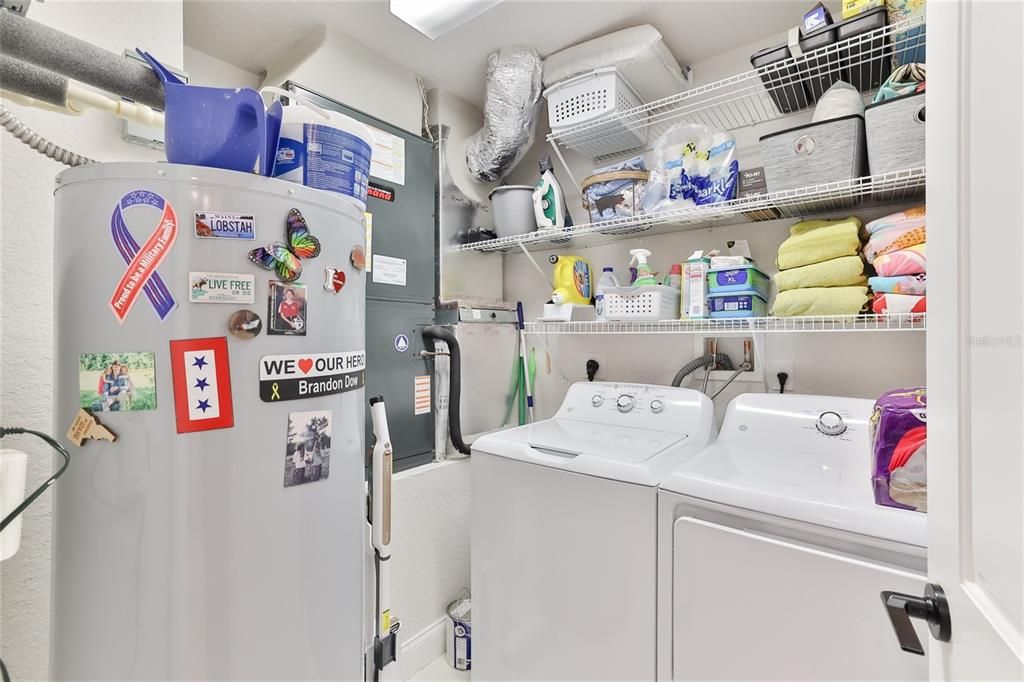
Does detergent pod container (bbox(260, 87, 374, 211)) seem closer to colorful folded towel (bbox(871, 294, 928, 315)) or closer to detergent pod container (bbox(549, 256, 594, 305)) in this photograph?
detergent pod container (bbox(549, 256, 594, 305))

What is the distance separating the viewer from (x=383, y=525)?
1.08 metres

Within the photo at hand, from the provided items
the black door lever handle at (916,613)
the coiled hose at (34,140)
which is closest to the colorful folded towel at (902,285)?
the black door lever handle at (916,613)

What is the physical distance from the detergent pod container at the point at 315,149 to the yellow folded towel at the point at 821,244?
1.39 metres

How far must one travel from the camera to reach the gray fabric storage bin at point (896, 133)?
1295mm

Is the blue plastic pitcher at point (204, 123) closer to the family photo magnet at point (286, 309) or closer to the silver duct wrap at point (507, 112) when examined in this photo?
the family photo magnet at point (286, 309)

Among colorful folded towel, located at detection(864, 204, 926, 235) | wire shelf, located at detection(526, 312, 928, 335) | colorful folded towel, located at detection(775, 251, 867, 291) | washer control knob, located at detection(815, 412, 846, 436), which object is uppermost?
colorful folded towel, located at detection(864, 204, 926, 235)

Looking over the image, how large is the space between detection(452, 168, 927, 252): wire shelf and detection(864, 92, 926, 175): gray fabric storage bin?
0.13 feet

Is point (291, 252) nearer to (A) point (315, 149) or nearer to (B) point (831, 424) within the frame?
Result: (A) point (315, 149)

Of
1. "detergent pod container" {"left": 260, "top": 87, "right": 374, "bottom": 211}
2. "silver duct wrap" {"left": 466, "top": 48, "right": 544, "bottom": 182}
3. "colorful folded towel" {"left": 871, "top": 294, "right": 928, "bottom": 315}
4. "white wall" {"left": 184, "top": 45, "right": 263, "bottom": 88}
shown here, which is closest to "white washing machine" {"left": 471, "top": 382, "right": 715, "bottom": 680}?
"colorful folded towel" {"left": 871, "top": 294, "right": 928, "bottom": 315}

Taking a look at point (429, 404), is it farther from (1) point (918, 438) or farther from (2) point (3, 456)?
(1) point (918, 438)

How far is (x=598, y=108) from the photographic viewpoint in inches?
76.2

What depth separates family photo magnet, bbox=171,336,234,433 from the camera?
71 centimetres

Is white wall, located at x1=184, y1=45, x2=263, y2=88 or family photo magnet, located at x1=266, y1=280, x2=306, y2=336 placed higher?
white wall, located at x1=184, y1=45, x2=263, y2=88

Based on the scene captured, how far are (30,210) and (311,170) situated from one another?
30.1 inches
